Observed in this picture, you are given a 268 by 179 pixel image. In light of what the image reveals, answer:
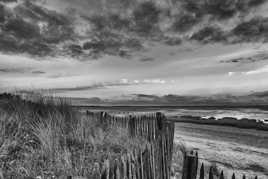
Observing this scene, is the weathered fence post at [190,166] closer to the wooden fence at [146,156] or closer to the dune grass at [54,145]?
the wooden fence at [146,156]

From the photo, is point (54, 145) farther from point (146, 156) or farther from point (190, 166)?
point (190, 166)

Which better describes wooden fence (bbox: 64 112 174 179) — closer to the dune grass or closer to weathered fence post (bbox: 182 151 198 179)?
the dune grass

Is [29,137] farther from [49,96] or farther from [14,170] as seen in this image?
[49,96]

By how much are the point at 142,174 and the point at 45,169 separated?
146 centimetres

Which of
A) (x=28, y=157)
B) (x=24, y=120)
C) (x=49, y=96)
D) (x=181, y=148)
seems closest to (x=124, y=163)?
(x=28, y=157)

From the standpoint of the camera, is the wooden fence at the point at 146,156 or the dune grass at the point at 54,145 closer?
the wooden fence at the point at 146,156

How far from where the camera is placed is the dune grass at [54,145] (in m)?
2.31

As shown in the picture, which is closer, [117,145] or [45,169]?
[45,169]

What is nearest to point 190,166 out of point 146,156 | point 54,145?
point 146,156

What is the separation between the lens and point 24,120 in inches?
151

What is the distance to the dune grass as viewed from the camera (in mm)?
2307

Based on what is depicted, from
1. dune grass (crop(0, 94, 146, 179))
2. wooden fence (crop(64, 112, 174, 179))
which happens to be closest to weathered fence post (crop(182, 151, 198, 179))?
wooden fence (crop(64, 112, 174, 179))

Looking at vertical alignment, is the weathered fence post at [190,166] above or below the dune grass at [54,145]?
above

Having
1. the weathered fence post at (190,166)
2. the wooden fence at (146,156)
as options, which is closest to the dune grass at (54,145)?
the wooden fence at (146,156)
